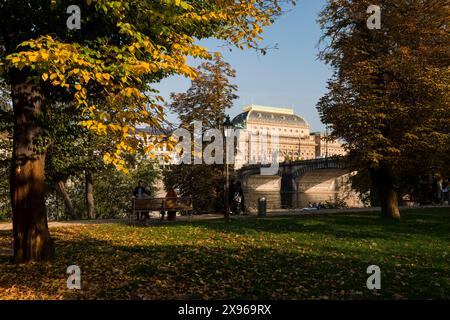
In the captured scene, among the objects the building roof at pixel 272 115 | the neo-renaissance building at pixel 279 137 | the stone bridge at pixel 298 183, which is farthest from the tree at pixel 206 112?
the building roof at pixel 272 115

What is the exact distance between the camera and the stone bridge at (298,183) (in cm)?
7325

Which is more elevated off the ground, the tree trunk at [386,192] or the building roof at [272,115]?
the building roof at [272,115]

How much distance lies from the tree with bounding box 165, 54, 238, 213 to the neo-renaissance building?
3404 inches

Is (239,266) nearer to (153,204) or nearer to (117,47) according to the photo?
(117,47)

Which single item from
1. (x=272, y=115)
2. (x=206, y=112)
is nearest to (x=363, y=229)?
(x=206, y=112)

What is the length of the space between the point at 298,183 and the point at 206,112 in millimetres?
55270

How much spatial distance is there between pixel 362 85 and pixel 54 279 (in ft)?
48.8

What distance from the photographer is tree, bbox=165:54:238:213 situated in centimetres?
3139

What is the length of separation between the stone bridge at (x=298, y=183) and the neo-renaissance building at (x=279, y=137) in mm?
17775

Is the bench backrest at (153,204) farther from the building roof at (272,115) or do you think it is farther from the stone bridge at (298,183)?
the building roof at (272,115)

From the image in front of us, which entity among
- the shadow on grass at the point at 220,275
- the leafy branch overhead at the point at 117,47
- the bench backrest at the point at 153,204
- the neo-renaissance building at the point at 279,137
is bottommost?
the shadow on grass at the point at 220,275

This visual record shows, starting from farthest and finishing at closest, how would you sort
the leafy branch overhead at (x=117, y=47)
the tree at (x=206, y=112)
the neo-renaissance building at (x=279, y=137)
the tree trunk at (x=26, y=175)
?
the neo-renaissance building at (x=279, y=137) → the tree at (x=206, y=112) → the tree trunk at (x=26, y=175) → the leafy branch overhead at (x=117, y=47)

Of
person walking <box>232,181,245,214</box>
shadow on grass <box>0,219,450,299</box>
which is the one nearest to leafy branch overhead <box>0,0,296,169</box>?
shadow on grass <box>0,219,450,299</box>

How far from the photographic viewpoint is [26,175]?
336 inches
